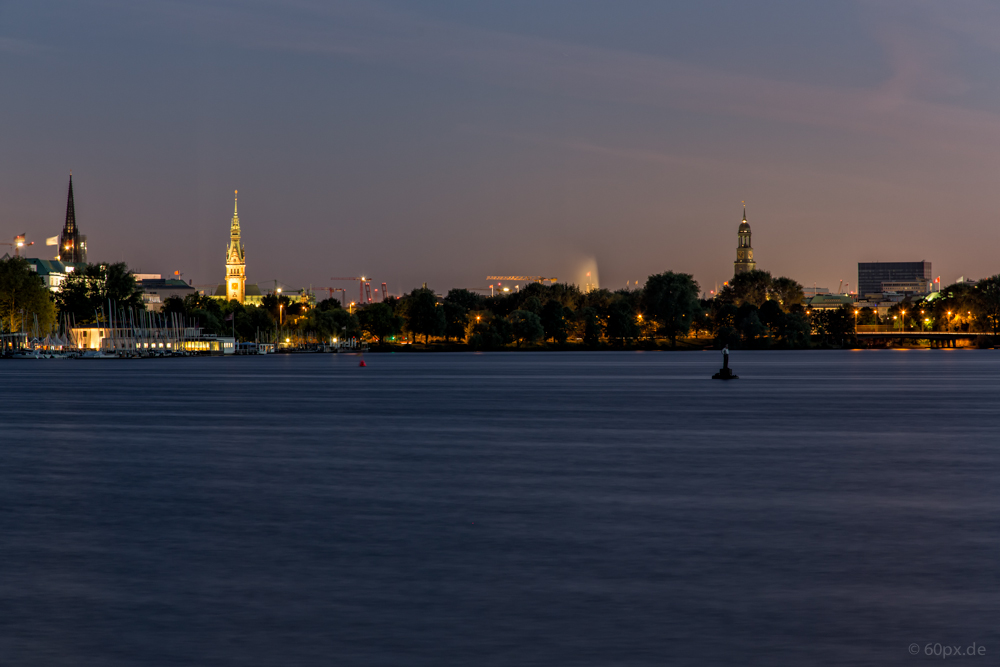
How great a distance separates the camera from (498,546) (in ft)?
65.5

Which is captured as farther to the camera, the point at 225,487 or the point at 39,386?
the point at 39,386

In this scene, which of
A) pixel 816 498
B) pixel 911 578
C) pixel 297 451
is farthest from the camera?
pixel 297 451

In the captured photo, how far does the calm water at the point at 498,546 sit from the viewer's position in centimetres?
1339

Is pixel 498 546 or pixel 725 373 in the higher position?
pixel 498 546

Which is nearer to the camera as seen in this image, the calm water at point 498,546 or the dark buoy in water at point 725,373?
the calm water at point 498,546

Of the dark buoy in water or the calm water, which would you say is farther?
the dark buoy in water

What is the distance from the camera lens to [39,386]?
98.6 m

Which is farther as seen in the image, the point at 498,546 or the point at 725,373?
the point at 725,373

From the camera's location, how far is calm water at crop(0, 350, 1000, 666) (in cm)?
1339

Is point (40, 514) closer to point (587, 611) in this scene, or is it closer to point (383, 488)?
point (383, 488)

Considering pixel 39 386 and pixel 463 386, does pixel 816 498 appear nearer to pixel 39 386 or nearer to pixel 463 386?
pixel 463 386

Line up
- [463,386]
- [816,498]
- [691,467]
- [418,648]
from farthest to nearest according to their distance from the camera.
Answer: [463,386] < [691,467] < [816,498] < [418,648]

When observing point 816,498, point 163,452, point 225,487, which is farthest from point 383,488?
point 163,452

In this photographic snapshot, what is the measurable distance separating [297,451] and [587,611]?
25645 mm
